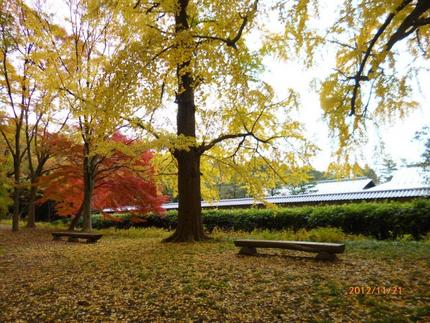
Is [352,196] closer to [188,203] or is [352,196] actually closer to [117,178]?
[188,203]

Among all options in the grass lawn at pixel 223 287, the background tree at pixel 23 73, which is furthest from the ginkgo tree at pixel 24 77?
the grass lawn at pixel 223 287

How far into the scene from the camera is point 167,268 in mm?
5895

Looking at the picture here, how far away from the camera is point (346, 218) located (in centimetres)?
1122

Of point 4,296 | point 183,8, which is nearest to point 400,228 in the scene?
point 183,8

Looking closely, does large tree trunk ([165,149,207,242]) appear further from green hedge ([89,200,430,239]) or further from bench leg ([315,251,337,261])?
green hedge ([89,200,430,239])

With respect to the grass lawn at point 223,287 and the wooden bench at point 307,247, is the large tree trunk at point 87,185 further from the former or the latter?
the wooden bench at point 307,247

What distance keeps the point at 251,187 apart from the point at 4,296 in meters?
7.45

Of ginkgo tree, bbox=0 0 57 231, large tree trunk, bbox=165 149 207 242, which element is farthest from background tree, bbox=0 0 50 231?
large tree trunk, bbox=165 149 207 242

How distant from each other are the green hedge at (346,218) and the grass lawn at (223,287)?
9.59ft
